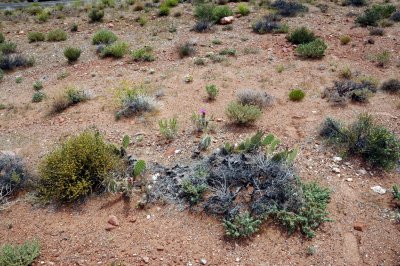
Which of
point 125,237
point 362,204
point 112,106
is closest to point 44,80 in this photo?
point 112,106

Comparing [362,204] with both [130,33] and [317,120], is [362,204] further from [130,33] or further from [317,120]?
[130,33]

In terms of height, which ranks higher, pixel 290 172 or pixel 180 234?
pixel 290 172

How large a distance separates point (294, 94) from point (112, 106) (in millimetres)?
3957

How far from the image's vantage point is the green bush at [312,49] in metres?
9.30

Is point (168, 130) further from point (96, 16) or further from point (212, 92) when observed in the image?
point (96, 16)

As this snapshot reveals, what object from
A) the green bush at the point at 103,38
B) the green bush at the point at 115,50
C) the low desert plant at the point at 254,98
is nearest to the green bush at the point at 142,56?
the green bush at the point at 115,50

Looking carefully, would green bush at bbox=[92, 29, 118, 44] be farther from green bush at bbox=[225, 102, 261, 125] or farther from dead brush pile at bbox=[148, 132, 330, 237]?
dead brush pile at bbox=[148, 132, 330, 237]

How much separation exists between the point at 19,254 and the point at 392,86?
25.4ft

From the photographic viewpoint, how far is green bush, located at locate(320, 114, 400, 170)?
17.6 ft

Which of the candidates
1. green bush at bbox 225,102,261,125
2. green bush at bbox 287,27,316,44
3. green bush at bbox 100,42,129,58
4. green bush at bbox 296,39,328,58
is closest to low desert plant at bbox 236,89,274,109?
green bush at bbox 225,102,261,125

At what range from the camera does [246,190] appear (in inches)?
193

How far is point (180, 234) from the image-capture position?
14.7 feet

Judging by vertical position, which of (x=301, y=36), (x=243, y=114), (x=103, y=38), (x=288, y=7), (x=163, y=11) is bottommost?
(x=243, y=114)

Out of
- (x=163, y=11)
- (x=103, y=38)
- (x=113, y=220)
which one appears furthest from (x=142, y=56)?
(x=113, y=220)
